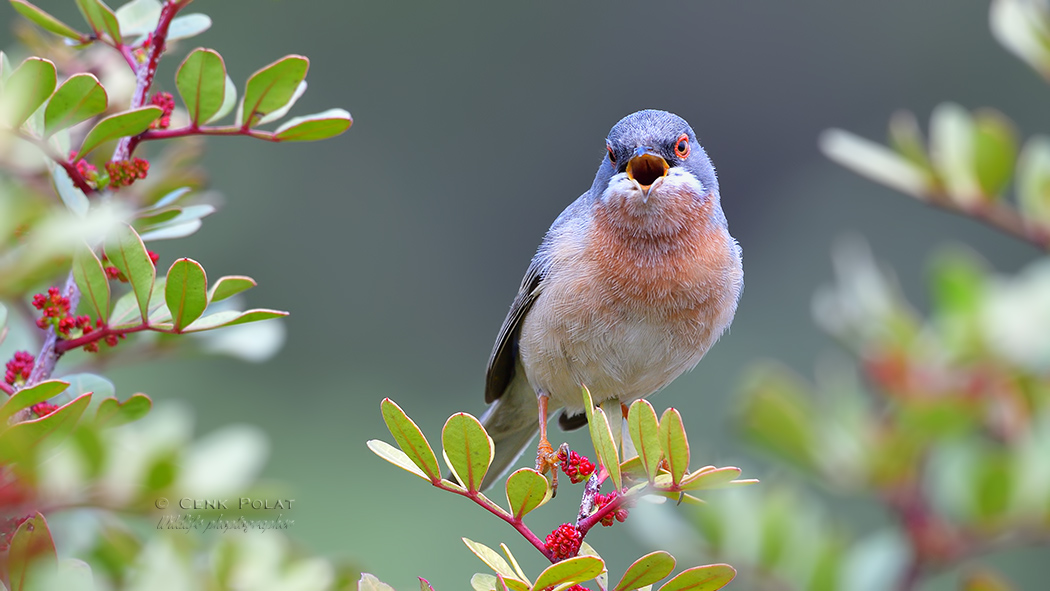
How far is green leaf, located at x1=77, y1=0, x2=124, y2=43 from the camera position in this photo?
2.01 meters

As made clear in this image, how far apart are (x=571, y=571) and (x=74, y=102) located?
3.73 ft

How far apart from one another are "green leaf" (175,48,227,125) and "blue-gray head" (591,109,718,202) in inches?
82.2

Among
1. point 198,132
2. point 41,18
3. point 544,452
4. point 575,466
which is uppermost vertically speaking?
point 41,18

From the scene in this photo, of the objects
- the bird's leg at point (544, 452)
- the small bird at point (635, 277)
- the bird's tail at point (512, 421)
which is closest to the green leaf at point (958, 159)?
the bird's leg at point (544, 452)

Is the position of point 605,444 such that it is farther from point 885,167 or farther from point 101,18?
point 101,18

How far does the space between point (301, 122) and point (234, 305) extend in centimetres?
57

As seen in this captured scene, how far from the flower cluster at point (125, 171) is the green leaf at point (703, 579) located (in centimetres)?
127

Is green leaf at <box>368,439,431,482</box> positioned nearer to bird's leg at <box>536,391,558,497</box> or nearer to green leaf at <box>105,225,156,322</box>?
green leaf at <box>105,225,156,322</box>

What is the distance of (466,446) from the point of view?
1972mm

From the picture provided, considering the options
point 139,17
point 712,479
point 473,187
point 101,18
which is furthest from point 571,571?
point 473,187

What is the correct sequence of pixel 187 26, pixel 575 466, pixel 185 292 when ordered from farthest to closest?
pixel 575 466 < pixel 187 26 < pixel 185 292

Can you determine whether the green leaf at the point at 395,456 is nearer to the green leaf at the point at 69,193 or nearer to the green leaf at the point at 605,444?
the green leaf at the point at 605,444

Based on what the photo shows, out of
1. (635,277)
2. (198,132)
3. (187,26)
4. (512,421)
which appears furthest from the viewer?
(512,421)

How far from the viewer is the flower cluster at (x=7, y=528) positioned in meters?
1.57
